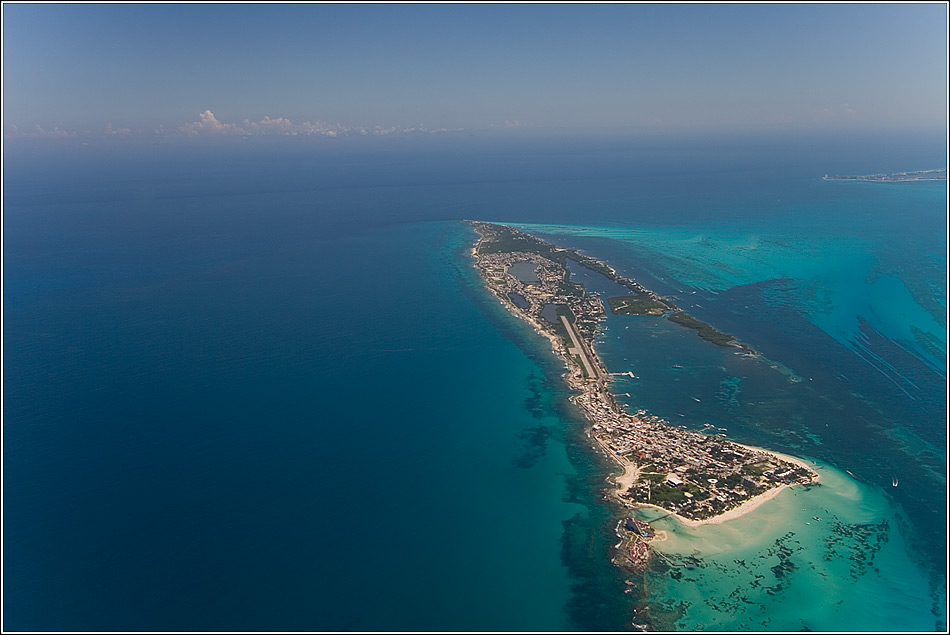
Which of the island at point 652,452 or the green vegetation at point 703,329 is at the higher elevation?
the green vegetation at point 703,329

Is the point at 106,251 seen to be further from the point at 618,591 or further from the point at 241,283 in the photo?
the point at 618,591

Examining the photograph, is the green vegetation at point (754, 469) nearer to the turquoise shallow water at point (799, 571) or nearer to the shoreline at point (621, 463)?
the shoreline at point (621, 463)

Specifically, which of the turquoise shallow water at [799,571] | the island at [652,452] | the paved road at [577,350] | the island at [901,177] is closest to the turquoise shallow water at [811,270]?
the island at [652,452]

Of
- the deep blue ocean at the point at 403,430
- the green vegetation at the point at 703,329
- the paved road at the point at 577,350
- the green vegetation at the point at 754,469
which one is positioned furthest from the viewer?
the green vegetation at the point at 703,329

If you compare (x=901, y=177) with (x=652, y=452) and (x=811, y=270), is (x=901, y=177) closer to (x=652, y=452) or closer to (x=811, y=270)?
(x=811, y=270)

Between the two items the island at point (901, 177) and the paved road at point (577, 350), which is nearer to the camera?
the paved road at point (577, 350)

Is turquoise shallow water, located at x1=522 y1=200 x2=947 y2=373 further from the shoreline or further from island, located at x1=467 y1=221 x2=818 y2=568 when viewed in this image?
the shoreline

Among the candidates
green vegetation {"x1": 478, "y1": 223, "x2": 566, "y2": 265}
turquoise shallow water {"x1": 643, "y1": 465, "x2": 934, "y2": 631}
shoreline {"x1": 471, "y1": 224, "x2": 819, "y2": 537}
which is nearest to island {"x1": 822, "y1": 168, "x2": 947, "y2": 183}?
green vegetation {"x1": 478, "y1": 223, "x2": 566, "y2": 265}
